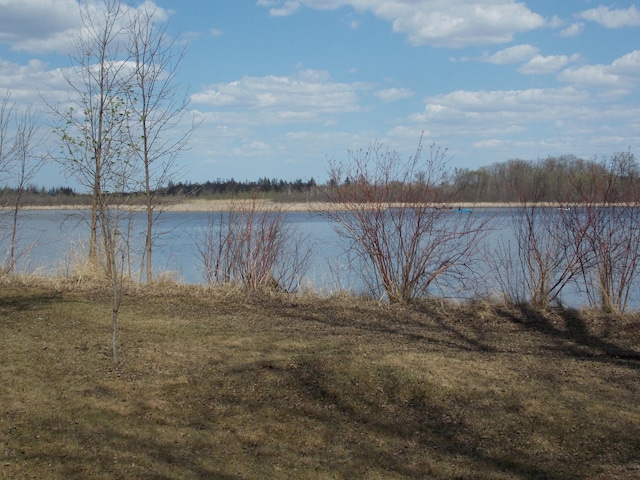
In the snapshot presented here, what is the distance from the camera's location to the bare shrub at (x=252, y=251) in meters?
10.9

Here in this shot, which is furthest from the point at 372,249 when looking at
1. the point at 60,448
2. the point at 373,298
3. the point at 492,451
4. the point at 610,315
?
the point at 60,448

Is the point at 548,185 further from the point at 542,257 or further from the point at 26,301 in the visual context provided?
the point at 26,301

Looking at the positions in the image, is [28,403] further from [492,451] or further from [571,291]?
[571,291]

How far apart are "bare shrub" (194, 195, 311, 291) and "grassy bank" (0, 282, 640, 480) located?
2501 millimetres

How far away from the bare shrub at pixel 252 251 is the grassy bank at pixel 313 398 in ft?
8.20

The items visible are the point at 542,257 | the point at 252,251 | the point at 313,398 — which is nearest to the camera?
the point at 313,398

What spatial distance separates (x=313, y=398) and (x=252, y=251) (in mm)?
→ 5600

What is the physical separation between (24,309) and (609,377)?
23.3 feet

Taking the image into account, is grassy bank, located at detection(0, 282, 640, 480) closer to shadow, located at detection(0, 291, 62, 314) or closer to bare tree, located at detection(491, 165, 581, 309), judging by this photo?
shadow, located at detection(0, 291, 62, 314)

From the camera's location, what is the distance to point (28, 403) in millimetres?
5160

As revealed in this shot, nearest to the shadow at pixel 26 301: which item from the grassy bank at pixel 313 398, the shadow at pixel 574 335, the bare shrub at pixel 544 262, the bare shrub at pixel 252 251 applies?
the grassy bank at pixel 313 398

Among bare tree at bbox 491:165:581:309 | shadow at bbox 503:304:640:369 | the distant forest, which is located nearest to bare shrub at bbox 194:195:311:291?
the distant forest

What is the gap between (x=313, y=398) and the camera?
5496mm

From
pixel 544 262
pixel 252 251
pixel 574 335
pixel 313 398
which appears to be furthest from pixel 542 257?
pixel 313 398
